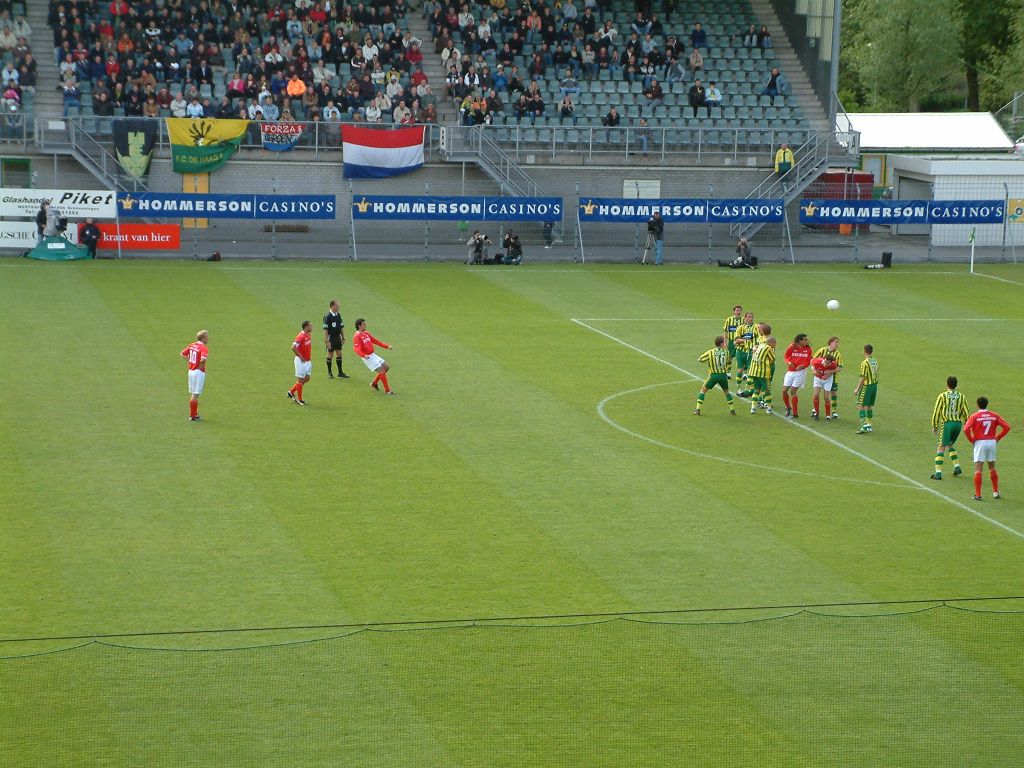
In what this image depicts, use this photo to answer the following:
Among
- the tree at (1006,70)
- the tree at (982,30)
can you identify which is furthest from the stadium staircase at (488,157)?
the tree at (982,30)

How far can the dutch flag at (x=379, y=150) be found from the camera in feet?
Answer: 157

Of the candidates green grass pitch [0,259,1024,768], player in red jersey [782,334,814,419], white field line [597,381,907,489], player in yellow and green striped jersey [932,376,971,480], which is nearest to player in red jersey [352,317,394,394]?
green grass pitch [0,259,1024,768]

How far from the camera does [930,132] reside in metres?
63.2

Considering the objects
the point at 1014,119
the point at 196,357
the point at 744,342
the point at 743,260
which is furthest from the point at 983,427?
the point at 1014,119

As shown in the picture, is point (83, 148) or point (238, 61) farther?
point (238, 61)

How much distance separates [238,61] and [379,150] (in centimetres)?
654

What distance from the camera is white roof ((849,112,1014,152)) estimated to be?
61312 millimetres

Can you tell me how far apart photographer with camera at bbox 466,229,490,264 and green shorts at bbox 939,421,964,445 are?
85.2 feet

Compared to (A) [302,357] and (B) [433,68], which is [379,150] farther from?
(A) [302,357]

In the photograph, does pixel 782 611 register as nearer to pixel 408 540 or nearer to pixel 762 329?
pixel 408 540

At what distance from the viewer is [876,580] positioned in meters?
16.0

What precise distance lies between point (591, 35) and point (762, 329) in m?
32.6

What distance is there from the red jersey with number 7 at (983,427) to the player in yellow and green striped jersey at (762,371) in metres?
5.56

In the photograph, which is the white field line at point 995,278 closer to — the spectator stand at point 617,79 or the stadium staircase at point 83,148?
the spectator stand at point 617,79
